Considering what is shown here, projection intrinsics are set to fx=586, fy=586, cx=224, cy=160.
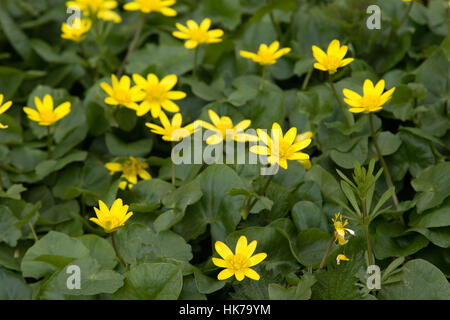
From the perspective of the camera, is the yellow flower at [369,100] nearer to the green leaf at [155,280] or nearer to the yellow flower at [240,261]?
the yellow flower at [240,261]

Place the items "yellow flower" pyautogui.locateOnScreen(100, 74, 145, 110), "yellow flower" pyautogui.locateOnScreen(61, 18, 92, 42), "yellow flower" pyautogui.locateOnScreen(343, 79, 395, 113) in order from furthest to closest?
1. "yellow flower" pyautogui.locateOnScreen(61, 18, 92, 42)
2. "yellow flower" pyautogui.locateOnScreen(100, 74, 145, 110)
3. "yellow flower" pyautogui.locateOnScreen(343, 79, 395, 113)

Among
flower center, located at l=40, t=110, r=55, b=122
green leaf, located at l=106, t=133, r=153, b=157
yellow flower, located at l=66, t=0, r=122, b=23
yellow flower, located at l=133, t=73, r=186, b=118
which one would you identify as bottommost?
green leaf, located at l=106, t=133, r=153, b=157

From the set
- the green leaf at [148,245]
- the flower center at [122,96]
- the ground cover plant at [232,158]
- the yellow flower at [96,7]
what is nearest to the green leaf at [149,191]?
the ground cover plant at [232,158]

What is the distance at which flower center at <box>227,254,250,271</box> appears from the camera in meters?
1.17

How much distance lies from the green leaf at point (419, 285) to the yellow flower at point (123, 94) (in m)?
0.78

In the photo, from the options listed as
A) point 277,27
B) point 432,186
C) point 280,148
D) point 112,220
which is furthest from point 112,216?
point 277,27

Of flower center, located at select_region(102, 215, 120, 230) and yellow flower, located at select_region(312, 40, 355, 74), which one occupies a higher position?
yellow flower, located at select_region(312, 40, 355, 74)

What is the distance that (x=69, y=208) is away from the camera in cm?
157

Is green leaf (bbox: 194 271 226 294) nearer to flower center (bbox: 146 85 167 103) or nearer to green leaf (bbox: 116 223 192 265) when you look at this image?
green leaf (bbox: 116 223 192 265)

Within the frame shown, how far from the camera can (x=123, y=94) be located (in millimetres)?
1556

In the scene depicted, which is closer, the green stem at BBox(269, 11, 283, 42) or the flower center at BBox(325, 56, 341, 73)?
the flower center at BBox(325, 56, 341, 73)

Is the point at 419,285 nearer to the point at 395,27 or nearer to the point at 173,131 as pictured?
the point at 173,131

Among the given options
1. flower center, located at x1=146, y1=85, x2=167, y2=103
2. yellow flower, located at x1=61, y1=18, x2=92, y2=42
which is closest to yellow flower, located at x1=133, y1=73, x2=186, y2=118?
flower center, located at x1=146, y1=85, x2=167, y2=103
